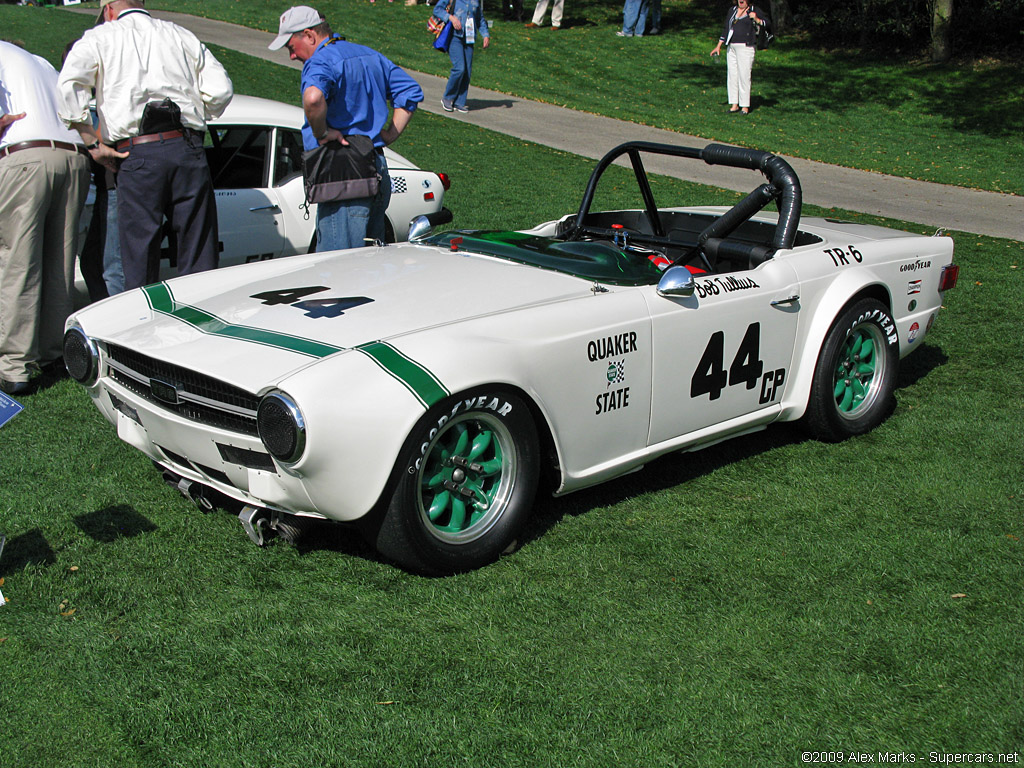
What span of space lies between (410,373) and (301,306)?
75cm

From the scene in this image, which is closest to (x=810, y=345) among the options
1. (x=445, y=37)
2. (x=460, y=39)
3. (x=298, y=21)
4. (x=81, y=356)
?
(x=81, y=356)

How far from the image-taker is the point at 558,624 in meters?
3.16

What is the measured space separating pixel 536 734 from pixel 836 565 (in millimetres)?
1472

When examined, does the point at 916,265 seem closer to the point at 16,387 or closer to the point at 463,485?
the point at 463,485

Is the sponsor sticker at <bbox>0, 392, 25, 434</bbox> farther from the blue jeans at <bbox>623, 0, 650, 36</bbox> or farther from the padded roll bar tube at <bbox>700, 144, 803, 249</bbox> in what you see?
the blue jeans at <bbox>623, 0, 650, 36</bbox>

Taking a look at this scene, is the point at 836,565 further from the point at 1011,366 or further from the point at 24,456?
the point at 24,456

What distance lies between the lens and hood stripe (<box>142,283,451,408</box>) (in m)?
3.12

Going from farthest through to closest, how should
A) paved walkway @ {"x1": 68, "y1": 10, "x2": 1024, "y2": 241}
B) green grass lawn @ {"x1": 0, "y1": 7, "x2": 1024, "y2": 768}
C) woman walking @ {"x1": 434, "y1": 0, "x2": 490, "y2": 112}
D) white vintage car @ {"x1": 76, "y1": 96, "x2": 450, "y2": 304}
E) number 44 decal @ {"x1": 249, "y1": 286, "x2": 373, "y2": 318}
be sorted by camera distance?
woman walking @ {"x1": 434, "y1": 0, "x2": 490, "y2": 112}
paved walkway @ {"x1": 68, "y1": 10, "x2": 1024, "y2": 241}
white vintage car @ {"x1": 76, "y1": 96, "x2": 450, "y2": 304}
number 44 decal @ {"x1": 249, "y1": 286, "x2": 373, "y2": 318}
green grass lawn @ {"x1": 0, "y1": 7, "x2": 1024, "y2": 768}

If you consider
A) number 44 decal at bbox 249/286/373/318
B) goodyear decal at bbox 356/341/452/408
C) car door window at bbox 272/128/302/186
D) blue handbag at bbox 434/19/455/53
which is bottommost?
goodyear decal at bbox 356/341/452/408

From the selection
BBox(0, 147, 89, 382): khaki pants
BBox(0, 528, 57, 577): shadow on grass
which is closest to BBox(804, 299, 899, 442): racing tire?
BBox(0, 528, 57, 577): shadow on grass

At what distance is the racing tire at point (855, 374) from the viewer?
4574 millimetres

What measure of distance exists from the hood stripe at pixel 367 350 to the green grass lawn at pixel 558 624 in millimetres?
713

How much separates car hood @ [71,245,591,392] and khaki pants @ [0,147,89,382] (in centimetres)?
152

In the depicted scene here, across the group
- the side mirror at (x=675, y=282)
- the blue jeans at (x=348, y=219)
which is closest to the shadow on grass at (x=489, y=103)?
the blue jeans at (x=348, y=219)
